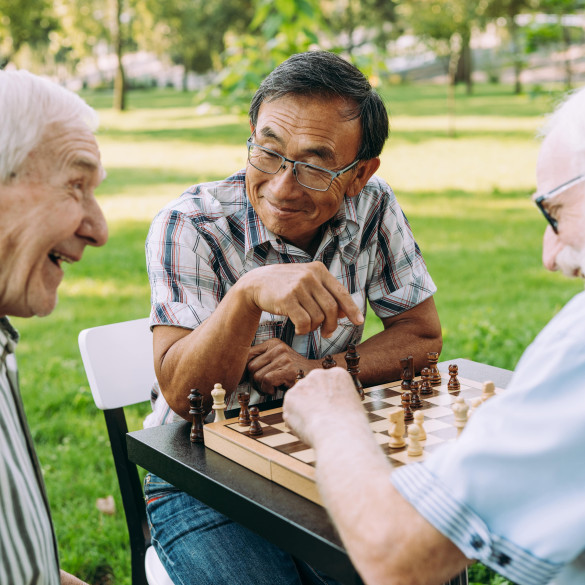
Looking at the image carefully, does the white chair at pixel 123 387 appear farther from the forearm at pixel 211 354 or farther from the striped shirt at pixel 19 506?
the striped shirt at pixel 19 506

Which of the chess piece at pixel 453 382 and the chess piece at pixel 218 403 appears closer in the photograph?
the chess piece at pixel 218 403

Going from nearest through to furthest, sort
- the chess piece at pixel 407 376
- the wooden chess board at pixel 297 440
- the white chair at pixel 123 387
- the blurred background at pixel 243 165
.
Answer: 1. the wooden chess board at pixel 297 440
2. the chess piece at pixel 407 376
3. the white chair at pixel 123 387
4. the blurred background at pixel 243 165

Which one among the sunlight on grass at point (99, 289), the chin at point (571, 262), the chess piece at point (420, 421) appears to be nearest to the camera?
the chin at point (571, 262)

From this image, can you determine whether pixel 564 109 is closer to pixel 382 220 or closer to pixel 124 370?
pixel 382 220

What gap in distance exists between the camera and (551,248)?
181cm

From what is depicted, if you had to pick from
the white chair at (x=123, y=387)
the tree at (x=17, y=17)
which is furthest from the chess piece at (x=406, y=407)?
the tree at (x=17, y=17)

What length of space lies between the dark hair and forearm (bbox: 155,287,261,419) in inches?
32.1

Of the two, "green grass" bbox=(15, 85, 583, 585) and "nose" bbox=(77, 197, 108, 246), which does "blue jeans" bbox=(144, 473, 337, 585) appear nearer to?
"nose" bbox=(77, 197, 108, 246)

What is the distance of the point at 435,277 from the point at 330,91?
5.51m

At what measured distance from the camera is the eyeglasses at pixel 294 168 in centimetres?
277

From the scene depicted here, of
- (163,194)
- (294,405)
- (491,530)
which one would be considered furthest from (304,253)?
(163,194)

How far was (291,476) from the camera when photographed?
1.88 metres

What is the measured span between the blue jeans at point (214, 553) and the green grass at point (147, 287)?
123cm

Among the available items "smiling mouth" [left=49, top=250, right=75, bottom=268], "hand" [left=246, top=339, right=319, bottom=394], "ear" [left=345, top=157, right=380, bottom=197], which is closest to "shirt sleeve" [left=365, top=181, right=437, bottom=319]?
"ear" [left=345, top=157, right=380, bottom=197]
